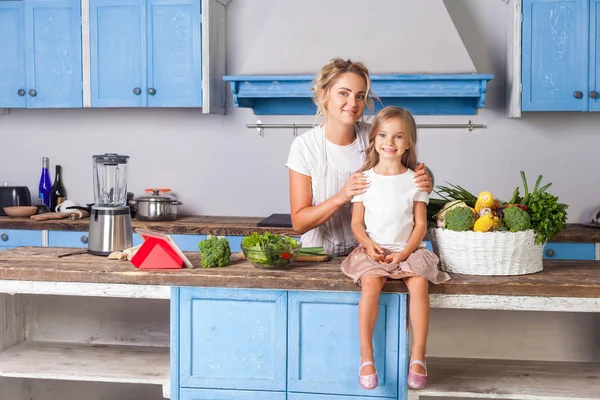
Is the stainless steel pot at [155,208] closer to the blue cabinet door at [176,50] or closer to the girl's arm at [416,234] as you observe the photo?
the blue cabinet door at [176,50]

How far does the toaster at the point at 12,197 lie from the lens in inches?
181

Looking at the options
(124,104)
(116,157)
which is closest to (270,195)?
(124,104)

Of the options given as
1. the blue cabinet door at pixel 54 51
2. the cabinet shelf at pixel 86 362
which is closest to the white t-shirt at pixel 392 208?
the cabinet shelf at pixel 86 362

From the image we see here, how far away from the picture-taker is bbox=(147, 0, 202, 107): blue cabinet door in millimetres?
4293

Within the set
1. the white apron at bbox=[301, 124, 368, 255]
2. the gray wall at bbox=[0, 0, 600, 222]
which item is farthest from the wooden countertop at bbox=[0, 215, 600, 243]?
the white apron at bbox=[301, 124, 368, 255]

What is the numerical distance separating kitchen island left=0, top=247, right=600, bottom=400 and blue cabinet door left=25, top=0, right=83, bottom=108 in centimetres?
218

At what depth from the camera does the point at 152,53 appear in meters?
4.33

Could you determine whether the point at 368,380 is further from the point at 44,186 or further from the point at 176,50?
the point at 44,186

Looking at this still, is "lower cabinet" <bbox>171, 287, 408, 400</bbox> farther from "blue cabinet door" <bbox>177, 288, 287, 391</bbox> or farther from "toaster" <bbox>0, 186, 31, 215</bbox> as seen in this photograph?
"toaster" <bbox>0, 186, 31, 215</bbox>

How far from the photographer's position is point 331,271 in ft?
7.69

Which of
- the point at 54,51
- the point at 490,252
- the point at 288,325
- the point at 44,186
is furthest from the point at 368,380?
the point at 44,186

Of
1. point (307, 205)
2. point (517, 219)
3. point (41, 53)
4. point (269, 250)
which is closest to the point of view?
point (517, 219)

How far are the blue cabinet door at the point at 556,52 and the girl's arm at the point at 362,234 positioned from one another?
2.20 metres

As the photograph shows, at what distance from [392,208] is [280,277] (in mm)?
429
